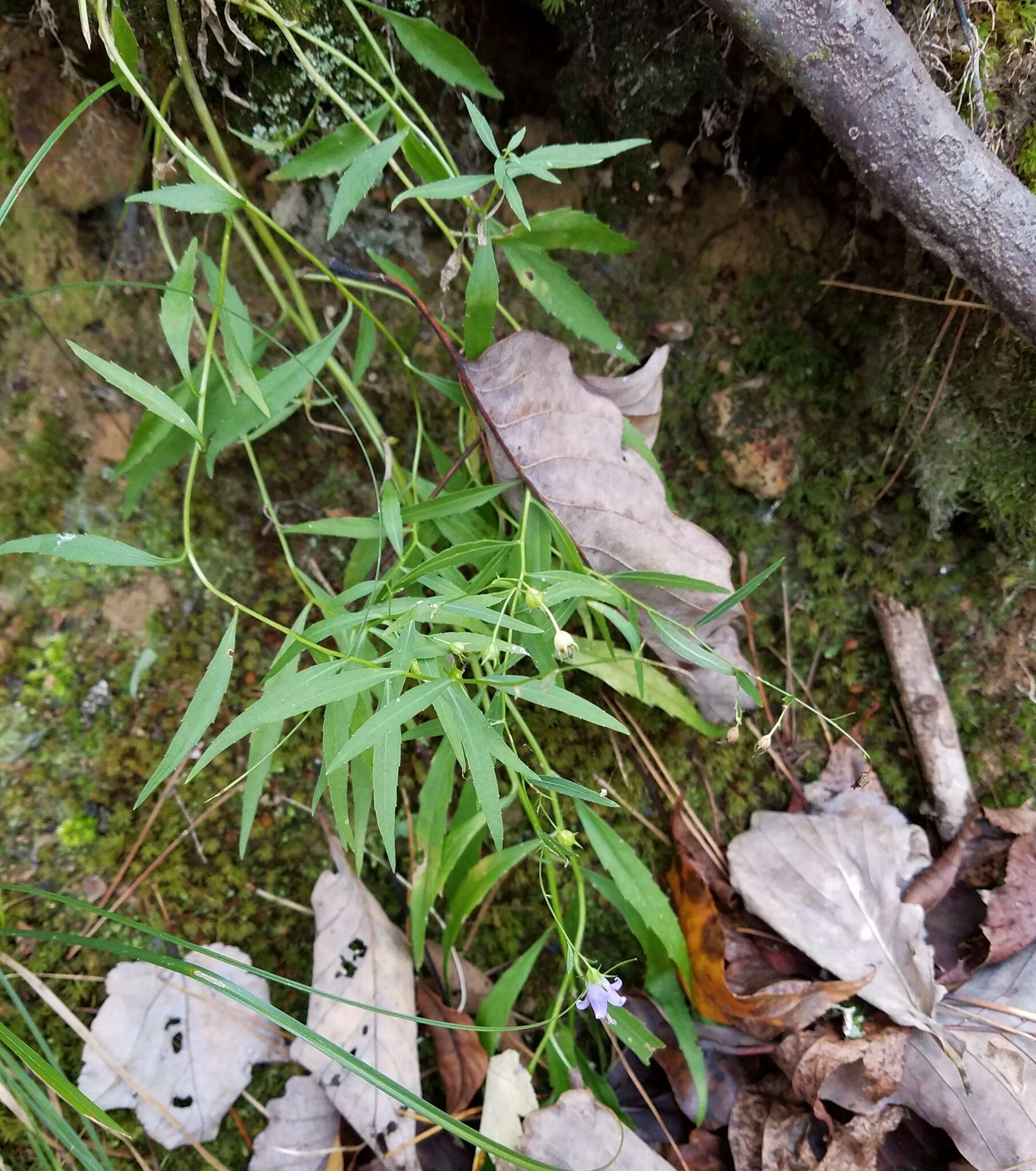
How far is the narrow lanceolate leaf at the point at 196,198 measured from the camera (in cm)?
112

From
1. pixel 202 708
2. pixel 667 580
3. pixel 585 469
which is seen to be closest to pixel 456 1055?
pixel 202 708

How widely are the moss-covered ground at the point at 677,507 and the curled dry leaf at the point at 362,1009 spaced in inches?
2.6

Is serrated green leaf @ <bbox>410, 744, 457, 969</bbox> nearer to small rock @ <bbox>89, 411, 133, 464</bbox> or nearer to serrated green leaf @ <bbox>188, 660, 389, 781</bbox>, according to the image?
serrated green leaf @ <bbox>188, 660, 389, 781</bbox>

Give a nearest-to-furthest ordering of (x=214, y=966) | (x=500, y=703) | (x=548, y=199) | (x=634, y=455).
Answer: (x=500, y=703) < (x=634, y=455) < (x=214, y=966) < (x=548, y=199)

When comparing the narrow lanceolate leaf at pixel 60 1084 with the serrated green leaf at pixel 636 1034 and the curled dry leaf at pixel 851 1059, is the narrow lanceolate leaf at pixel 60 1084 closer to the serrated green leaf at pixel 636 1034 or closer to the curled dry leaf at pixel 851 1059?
the serrated green leaf at pixel 636 1034

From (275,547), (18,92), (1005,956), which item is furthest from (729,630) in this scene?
(18,92)

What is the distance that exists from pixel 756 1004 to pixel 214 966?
3.64 ft

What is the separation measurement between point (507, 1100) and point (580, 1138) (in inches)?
6.0

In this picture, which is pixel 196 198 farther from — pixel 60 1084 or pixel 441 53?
pixel 60 1084

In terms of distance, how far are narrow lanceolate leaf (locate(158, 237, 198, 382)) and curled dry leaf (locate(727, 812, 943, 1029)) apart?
4.77 feet

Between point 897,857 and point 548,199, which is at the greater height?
point 548,199

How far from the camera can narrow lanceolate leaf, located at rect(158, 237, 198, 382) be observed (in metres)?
1.23

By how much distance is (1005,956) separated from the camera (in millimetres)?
1491

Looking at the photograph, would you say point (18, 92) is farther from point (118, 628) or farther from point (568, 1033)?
point (568, 1033)
